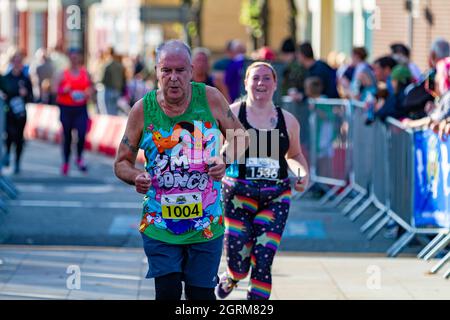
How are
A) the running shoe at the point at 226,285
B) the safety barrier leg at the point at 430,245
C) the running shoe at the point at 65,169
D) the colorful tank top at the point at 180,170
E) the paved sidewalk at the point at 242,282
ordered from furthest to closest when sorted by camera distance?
1. the running shoe at the point at 65,169
2. the safety barrier leg at the point at 430,245
3. the paved sidewalk at the point at 242,282
4. the running shoe at the point at 226,285
5. the colorful tank top at the point at 180,170

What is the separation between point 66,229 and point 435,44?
4.43 metres

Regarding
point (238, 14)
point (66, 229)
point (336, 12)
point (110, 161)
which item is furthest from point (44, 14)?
point (66, 229)

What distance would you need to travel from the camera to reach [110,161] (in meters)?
25.0

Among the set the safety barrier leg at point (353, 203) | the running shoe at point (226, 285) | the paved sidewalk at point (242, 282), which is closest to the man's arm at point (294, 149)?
the running shoe at point (226, 285)

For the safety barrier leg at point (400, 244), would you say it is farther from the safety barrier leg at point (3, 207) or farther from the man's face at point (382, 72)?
the safety barrier leg at point (3, 207)

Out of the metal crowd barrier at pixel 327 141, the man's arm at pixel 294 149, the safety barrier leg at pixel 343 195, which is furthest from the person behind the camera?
the metal crowd barrier at pixel 327 141

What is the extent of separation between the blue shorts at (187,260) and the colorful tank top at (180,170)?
0.05 meters

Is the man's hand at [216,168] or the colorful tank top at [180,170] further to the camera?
the colorful tank top at [180,170]

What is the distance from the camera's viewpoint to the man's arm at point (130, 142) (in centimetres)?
766

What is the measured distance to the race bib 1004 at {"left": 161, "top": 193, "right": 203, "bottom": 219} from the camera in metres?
7.57

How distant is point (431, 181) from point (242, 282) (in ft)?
6.90
